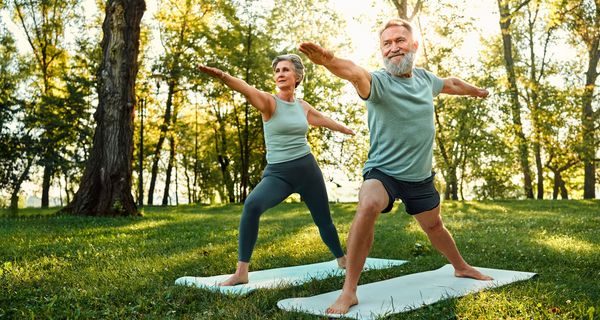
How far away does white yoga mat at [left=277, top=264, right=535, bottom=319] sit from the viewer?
3801 millimetres

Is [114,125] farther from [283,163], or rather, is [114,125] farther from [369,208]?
[369,208]

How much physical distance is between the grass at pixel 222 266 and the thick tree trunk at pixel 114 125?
1.92m

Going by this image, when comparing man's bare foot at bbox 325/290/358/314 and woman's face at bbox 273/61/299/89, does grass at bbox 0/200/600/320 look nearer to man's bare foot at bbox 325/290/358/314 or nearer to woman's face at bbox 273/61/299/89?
man's bare foot at bbox 325/290/358/314

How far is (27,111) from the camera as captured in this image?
78.5ft

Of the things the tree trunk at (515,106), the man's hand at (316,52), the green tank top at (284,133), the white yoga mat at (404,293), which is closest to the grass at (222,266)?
the white yoga mat at (404,293)

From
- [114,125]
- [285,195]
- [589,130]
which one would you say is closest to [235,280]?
[285,195]

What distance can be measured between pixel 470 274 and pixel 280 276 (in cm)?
174

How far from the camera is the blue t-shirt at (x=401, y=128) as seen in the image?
3.97 meters

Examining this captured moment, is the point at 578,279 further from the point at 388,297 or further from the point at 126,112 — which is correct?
the point at 126,112

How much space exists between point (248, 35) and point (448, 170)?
40.5ft

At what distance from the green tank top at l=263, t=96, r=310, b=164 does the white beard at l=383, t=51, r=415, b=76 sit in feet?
4.67

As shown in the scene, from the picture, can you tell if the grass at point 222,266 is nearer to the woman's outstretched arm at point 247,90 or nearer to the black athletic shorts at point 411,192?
the black athletic shorts at point 411,192

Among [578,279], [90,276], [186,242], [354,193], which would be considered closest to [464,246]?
[578,279]

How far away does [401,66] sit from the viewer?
4.04 meters
